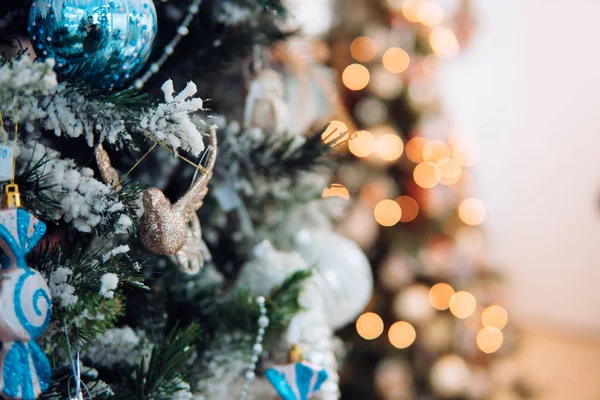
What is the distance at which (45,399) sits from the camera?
0.42m

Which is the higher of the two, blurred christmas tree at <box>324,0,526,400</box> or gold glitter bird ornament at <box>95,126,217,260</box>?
gold glitter bird ornament at <box>95,126,217,260</box>

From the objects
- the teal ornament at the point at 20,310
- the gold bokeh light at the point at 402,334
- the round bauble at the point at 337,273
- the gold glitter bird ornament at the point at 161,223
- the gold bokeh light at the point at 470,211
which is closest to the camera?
the teal ornament at the point at 20,310

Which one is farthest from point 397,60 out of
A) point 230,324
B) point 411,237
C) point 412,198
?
point 230,324

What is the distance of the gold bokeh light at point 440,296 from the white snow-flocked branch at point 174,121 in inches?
57.8

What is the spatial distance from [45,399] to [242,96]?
1.86 feet

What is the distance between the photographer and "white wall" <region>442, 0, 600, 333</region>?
9.18ft

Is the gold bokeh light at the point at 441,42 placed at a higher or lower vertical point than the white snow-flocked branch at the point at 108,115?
lower

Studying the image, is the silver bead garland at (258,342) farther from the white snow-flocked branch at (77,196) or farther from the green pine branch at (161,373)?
the white snow-flocked branch at (77,196)

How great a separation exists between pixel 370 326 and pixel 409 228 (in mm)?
357

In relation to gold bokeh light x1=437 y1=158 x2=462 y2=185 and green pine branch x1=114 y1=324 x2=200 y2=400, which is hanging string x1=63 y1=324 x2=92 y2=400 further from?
gold bokeh light x1=437 y1=158 x2=462 y2=185

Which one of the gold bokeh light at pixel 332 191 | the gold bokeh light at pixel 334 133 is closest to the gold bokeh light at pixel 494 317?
the gold bokeh light at pixel 332 191

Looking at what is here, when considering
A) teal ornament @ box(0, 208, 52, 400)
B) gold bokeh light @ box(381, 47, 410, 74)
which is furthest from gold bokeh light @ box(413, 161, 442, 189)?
teal ornament @ box(0, 208, 52, 400)

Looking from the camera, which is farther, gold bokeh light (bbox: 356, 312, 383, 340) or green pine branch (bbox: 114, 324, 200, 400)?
gold bokeh light (bbox: 356, 312, 383, 340)

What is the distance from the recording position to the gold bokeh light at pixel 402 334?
1.64 m
